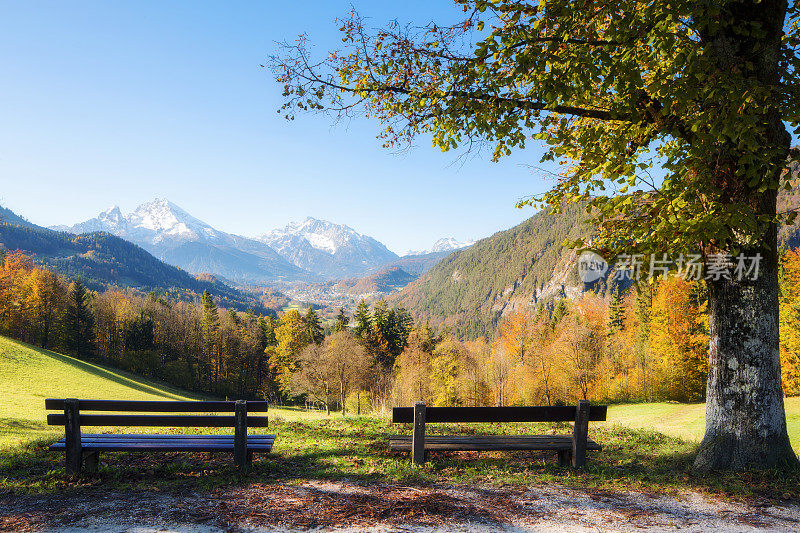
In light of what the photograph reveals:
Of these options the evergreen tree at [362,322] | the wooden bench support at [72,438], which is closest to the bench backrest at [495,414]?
the wooden bench support at [72,438]

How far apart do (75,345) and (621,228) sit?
6969 cm

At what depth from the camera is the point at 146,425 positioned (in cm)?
631

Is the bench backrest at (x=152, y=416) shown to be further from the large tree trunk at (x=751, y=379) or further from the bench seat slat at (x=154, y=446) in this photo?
the large tree trunk at (x=751, y=379)

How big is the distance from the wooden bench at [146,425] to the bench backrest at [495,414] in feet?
7.42

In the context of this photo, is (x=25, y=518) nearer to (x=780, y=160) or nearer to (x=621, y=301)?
(x=780, y=160)

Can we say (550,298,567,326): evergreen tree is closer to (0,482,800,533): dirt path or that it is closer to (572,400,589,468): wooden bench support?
(572,400,589,468): wooden bench support

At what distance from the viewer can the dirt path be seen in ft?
15.3

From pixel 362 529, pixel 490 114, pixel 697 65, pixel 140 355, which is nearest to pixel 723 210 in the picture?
pixel 697 65

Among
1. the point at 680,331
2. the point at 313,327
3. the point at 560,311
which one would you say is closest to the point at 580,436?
the point at 680,331

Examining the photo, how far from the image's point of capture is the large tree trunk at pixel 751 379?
21.0 feet

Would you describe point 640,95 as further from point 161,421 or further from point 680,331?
point 680,331

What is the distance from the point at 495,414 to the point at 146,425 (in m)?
5.42

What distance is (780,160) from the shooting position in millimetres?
5957

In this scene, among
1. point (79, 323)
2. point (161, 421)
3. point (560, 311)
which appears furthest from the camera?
point (560, 311)
